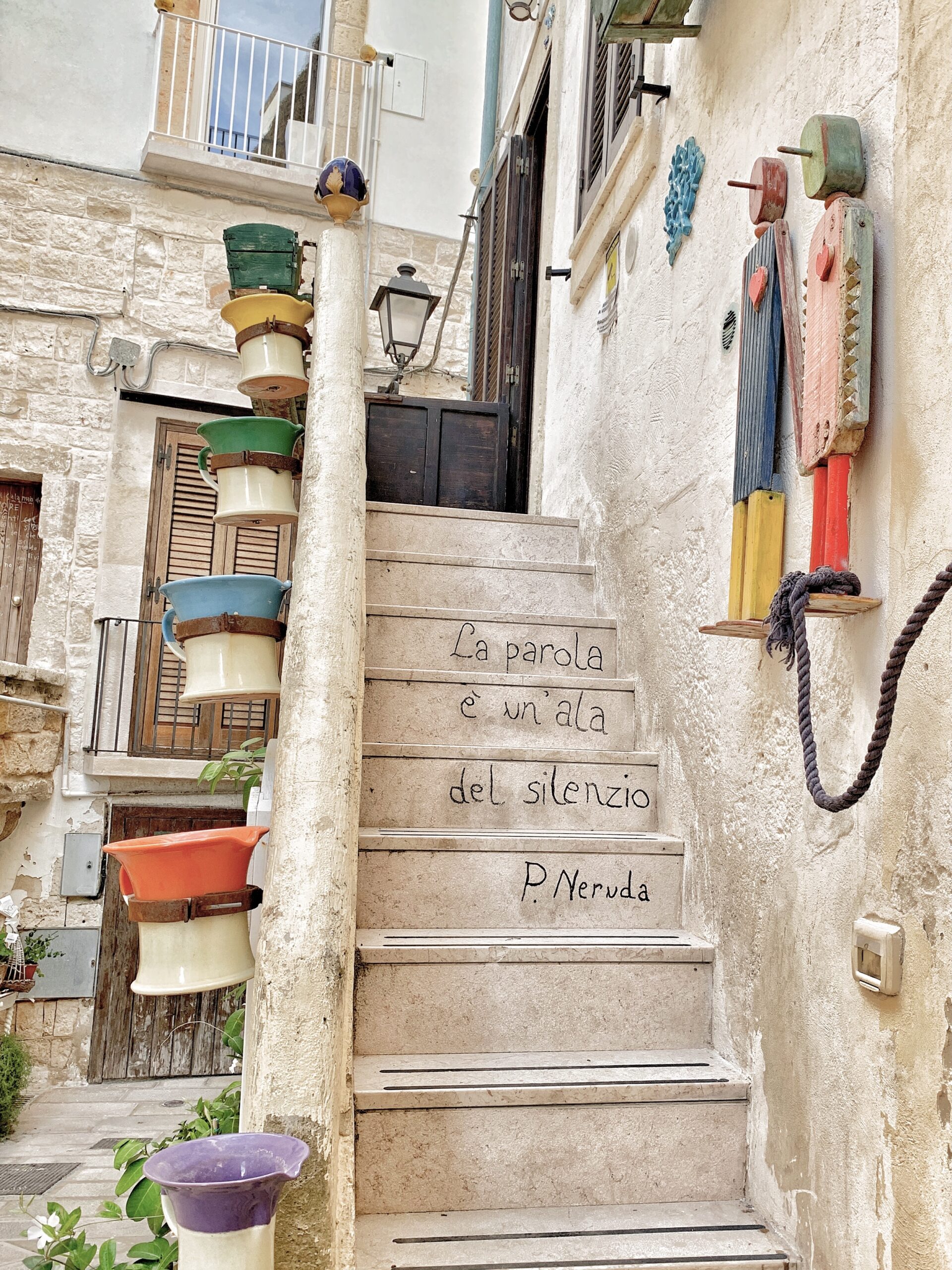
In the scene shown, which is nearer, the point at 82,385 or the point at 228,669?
the point at 228,669

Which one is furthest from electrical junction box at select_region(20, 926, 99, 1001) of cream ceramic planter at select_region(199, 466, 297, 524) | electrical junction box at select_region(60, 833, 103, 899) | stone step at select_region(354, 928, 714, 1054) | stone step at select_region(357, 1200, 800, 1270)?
stone step at select_region(357, 1200, 800, 1270)

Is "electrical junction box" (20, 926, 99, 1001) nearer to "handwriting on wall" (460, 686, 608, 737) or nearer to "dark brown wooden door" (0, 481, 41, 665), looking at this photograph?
"dark brown wooden door" (0, 481, 41, 665)

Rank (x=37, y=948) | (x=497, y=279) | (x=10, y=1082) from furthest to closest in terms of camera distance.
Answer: (x=37, y=948) < (x=10, y=1082) < (x=497, y=279)

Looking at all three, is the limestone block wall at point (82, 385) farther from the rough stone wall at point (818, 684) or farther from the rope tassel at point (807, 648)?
the rope tassel at point (807, 648)

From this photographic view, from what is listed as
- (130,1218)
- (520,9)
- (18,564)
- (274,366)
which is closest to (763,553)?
(274,366)

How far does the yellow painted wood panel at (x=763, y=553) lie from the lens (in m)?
1.80

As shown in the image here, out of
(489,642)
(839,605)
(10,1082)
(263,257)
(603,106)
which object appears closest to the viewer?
(839,605)

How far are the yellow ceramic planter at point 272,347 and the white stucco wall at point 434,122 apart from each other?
15.9ft

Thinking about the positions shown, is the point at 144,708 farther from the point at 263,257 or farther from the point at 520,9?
the point at 520,9

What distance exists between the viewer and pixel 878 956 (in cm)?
142

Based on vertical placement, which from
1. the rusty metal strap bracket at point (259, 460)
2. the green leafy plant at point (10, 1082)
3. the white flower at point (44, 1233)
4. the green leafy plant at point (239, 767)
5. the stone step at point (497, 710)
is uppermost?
the rusty metal strap bracket at point (259, 460)

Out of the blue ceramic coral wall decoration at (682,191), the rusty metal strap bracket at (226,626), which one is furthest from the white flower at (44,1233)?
the blue ceramic coral wall decoration at (682,191)

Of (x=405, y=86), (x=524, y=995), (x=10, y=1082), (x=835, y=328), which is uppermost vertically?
(x=405, y=86)

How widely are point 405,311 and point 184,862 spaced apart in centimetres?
368
